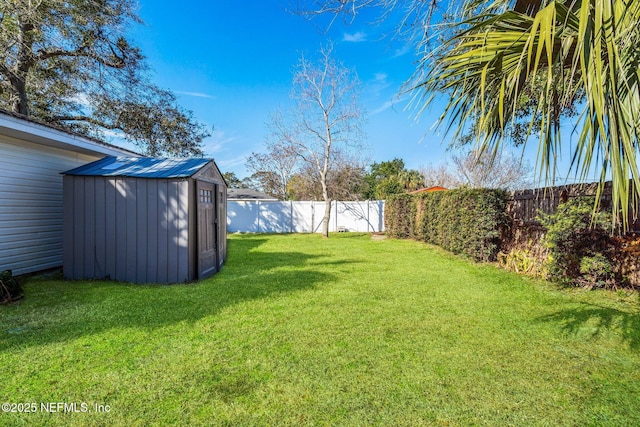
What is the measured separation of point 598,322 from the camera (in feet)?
11.5

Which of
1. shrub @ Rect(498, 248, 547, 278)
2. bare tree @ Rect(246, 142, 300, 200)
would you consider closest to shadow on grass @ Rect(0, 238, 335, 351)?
shrub @ Rect(498, 248, 547, 278)

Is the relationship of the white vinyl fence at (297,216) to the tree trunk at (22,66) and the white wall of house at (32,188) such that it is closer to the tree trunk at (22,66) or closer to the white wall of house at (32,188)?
the tree trunk at (22,66)

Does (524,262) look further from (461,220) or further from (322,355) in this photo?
(322,355)

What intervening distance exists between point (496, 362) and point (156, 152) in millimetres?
12541

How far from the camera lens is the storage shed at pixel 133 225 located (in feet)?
17.0

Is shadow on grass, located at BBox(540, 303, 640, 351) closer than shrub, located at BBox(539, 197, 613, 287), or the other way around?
shadow on grass, located at BBox(540, 303, 640, 351)

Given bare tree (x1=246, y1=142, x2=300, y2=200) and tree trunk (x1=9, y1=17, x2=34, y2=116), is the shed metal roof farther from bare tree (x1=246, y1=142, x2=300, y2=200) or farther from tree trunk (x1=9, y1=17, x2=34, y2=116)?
bare tree (x1=246, y1=142, x2=300, y2=200)

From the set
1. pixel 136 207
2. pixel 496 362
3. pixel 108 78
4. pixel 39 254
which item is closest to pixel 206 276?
pixel 136 207

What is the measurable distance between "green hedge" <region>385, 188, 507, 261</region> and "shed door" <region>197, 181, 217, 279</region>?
5787 millimetres

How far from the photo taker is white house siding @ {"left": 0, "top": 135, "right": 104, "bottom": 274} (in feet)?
17.3

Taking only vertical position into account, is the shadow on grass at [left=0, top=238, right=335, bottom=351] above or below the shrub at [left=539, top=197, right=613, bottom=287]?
below

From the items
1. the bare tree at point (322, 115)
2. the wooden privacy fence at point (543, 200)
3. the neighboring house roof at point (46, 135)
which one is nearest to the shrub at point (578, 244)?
the wooden privacy fence at point (543, 200)

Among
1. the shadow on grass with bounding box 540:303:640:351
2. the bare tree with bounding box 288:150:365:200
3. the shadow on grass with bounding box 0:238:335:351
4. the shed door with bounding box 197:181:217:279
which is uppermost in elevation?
the bare tree with bounding box 288:150:365:200

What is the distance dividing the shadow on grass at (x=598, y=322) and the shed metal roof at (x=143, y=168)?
5.45 m
